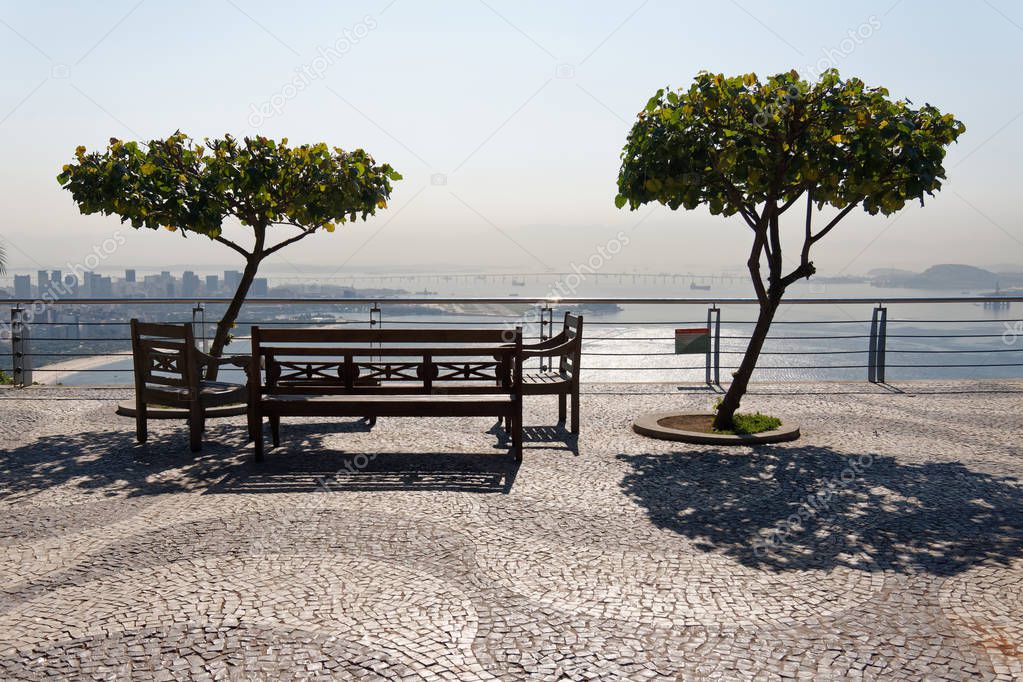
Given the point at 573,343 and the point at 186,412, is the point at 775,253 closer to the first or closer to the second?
the point at 573,343

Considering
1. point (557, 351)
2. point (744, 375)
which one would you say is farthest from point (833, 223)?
point (557, 351)

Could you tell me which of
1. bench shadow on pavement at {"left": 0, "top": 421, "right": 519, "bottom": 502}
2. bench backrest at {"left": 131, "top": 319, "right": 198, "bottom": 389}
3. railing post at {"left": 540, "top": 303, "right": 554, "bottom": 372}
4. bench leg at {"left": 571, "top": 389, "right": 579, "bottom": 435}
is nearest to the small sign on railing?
railing post at {"left": 540, "top": 303, "right": 554, "bottom": 372}

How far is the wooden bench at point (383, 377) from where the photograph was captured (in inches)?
242

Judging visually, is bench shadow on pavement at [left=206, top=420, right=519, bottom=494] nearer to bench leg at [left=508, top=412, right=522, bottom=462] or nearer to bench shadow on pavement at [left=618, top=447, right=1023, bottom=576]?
bench leg at [left=508, top=412, right=522, bottom=462]

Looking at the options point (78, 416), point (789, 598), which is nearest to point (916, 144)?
point (789, 598)

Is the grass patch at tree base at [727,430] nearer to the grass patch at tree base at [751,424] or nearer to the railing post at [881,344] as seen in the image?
the grass patch at tree base at [751,424]

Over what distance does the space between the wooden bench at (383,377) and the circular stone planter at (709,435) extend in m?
1.30

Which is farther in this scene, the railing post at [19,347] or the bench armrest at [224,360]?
the railing post at [19,347]

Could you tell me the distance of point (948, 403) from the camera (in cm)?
935

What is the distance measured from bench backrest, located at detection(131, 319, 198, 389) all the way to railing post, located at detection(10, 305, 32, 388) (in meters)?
4.78

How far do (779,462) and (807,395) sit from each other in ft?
13.0

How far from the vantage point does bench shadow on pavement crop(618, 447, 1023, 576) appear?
4.15 m

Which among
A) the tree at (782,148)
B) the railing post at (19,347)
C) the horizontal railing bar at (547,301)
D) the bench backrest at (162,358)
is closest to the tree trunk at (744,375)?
the tree at (782,148)

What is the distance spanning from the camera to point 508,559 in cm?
401
